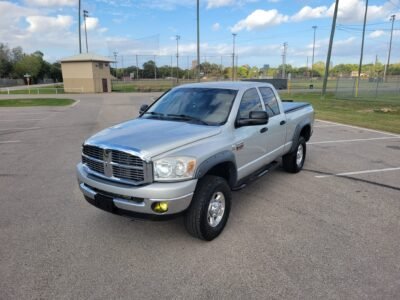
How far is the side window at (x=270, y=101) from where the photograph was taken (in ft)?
17.4

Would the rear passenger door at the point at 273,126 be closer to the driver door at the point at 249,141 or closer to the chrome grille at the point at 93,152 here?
the driver door at the point at 249,141

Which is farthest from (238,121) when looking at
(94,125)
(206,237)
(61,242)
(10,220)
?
(94,125)

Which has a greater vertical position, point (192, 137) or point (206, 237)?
point (192, 137)

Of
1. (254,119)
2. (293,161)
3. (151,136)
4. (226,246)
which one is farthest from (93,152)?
(293,161)

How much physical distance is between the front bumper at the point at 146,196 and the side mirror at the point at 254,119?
1.19 meters

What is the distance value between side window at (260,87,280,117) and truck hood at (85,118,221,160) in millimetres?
1646

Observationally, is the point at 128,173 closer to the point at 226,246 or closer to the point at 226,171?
the point at 226,171

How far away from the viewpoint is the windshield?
430 cm

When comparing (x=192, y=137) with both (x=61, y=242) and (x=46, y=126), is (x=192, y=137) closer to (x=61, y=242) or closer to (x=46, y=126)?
(x=61, y=242)

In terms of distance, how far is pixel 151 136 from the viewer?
3646mm

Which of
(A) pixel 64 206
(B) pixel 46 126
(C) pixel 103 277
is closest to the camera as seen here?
(C) pixel 103 277

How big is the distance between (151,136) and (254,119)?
137 centimetres

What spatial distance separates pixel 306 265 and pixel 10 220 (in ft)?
12.5

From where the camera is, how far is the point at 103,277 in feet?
10.4
